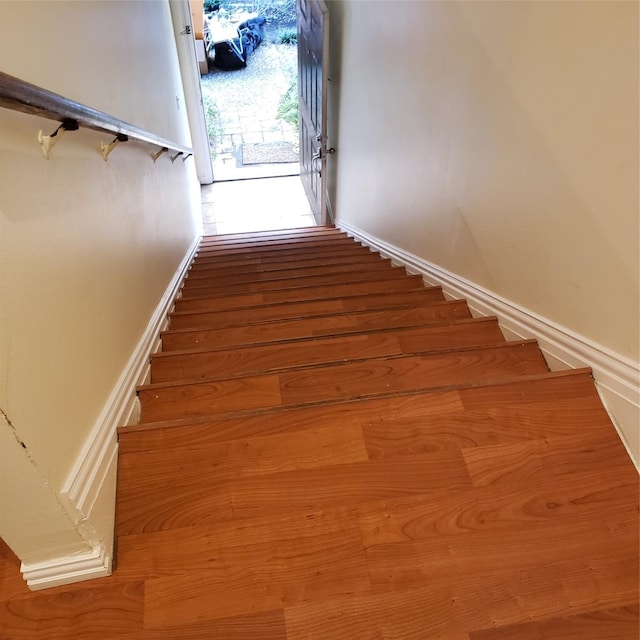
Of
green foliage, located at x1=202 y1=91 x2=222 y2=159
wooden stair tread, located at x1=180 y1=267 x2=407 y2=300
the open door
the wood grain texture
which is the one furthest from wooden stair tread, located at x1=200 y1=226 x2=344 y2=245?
the wood grain texture

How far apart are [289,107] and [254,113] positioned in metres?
0.59

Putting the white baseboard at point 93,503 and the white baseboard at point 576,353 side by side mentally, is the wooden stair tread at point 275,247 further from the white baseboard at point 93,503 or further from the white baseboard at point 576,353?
the white baseboard at point 93,503

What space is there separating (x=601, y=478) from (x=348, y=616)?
681 millimetres

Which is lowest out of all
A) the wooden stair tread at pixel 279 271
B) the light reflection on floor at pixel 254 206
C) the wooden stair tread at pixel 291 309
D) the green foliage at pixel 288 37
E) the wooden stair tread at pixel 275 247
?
the light reflection on floor at pixel 254 206

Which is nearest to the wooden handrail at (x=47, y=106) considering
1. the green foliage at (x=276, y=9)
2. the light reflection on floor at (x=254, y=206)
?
the light reflection on floor at (x=254, y=206)

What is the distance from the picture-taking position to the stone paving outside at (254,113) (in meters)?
6.15

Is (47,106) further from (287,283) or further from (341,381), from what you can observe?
(287,283)

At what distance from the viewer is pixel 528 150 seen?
1.41m

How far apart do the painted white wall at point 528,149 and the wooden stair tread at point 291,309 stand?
0.34 m

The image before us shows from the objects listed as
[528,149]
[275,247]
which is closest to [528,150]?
[528,149]

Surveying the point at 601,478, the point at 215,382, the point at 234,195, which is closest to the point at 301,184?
the point at 234,195

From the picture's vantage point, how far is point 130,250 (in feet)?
5.40

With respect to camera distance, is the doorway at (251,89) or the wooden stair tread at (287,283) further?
the doorway at (251,89)

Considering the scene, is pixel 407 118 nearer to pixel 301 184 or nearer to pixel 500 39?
pixel 500 39
